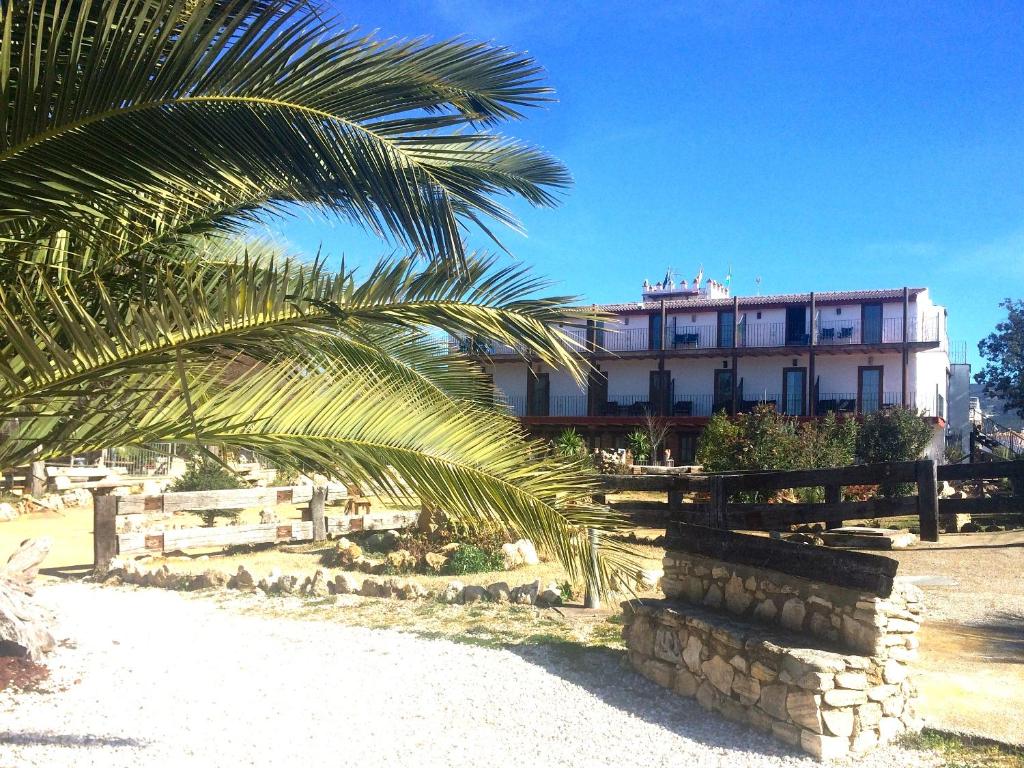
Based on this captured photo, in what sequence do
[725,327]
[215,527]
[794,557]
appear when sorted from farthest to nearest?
[725,327] → [215,527] → [794,557]

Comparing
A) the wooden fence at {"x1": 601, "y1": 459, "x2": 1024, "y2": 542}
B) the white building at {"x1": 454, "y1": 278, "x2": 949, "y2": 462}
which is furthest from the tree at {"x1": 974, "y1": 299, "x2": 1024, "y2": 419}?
the wooden fence at {"x1": 601, "y1": 459, "x2": 1024, "y2": 542}

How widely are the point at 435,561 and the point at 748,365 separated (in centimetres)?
2354

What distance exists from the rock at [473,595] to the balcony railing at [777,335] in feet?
64.0

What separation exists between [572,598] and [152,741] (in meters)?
4.85

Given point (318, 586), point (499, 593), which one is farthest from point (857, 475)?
point (318, 586)

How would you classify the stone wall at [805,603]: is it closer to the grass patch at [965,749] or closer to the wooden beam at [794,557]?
the wooden beam at [794,557]

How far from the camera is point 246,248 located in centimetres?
365

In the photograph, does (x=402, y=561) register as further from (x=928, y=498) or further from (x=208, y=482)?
(x=928, y=498)

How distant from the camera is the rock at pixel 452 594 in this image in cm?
949

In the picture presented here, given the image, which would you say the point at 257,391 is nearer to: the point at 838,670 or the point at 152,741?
the point at 152,741

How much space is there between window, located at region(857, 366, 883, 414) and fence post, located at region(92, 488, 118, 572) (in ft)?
84.4

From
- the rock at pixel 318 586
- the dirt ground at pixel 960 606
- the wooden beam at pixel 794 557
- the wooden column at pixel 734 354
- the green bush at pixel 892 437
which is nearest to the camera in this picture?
the wooden beam at pixel 794 557

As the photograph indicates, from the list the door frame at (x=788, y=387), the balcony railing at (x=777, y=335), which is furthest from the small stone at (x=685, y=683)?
the door frame at (x=788, y=387)

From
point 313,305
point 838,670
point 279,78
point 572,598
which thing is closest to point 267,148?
point 279,78
